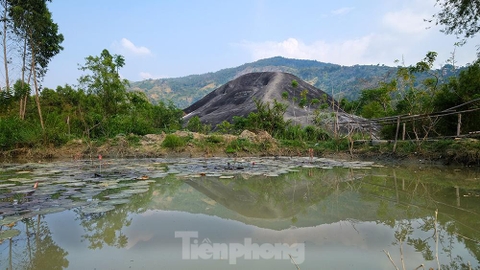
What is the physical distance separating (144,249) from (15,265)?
94 centimetres

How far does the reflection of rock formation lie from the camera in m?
4.08

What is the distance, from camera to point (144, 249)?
2643 mm

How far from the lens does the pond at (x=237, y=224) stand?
2.46m

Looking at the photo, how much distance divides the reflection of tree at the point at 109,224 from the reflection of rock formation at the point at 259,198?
4.22ft

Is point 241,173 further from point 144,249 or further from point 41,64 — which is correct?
point 41,64

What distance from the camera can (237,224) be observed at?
3445mm

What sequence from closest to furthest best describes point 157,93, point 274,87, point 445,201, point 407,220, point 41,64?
point 407,220
point 445,201
point 41,64
point 274,87
point 157,93

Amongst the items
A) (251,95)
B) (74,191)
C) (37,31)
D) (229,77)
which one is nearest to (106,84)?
(37,31)

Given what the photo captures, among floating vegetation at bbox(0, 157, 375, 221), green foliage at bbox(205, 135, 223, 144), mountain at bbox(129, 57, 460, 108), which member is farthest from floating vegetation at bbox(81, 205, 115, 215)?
mountain at bbox(129, 57, 460, 108)

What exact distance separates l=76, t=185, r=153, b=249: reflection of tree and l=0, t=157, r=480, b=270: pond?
0.01 meters

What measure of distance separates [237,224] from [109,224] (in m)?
1.43

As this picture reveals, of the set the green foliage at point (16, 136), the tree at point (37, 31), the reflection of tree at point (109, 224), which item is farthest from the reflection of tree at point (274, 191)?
the tree at point (37, 31)

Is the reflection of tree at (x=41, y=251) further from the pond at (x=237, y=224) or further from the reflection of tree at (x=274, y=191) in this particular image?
the reflection of tree at (x=274, y=191)

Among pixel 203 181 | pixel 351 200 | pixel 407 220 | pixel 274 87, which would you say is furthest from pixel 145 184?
pixel 274 87
